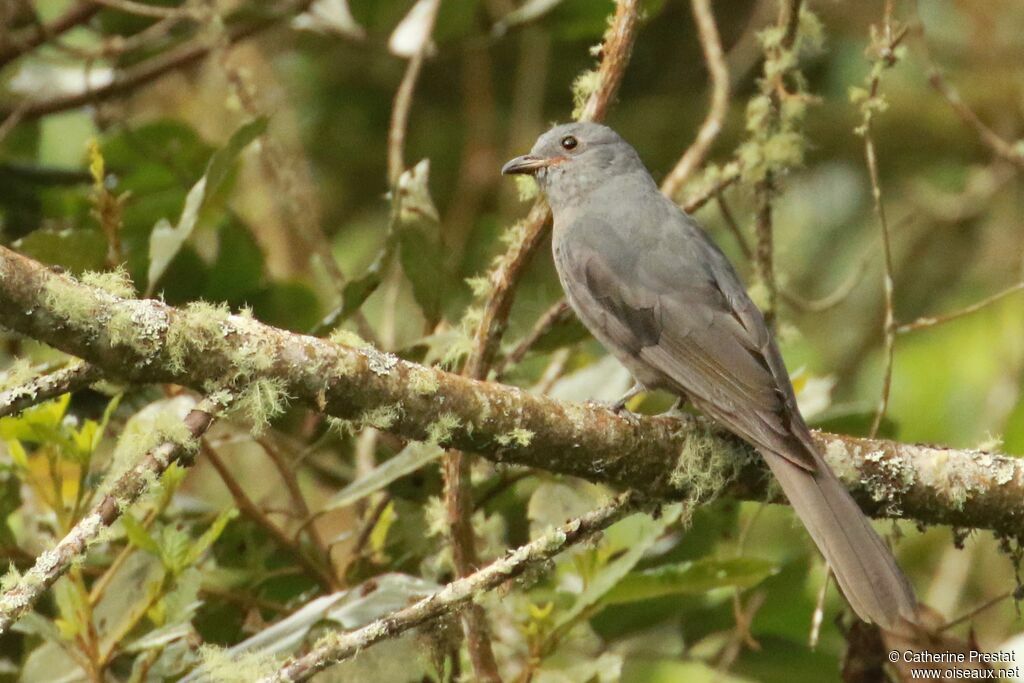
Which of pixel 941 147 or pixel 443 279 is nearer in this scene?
pixel 443 279

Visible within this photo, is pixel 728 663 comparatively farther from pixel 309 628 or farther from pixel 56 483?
pixel 56 483

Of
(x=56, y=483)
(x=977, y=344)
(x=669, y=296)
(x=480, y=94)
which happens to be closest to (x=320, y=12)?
(x=480, y=94)

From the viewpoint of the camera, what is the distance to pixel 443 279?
11.5 ft

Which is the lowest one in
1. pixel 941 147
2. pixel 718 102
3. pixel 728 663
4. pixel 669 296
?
pixel 728 663

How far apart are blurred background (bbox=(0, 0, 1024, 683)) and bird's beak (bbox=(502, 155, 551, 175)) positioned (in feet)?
0.80

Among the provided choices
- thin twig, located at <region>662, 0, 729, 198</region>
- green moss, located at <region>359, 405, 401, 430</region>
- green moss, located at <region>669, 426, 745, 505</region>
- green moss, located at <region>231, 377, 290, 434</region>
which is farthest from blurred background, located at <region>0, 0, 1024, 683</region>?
green moss, located at <region>231, 377, 290, 434</region>

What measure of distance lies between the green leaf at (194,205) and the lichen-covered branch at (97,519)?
106 cm

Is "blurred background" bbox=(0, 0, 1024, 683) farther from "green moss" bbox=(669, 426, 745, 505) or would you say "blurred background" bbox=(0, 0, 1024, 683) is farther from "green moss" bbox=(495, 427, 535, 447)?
"green moss" bbox=(495, 427, 535, 447)

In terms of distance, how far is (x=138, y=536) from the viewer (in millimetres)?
2830

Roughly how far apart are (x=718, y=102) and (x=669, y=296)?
2.26 feet

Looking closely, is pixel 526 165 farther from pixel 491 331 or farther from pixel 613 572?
pixel 613 572

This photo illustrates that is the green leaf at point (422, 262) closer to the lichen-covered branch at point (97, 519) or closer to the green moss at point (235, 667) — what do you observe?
the green moss at point (235, 667)

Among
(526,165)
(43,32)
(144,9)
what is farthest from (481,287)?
(43,32)

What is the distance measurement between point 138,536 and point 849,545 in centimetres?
155
